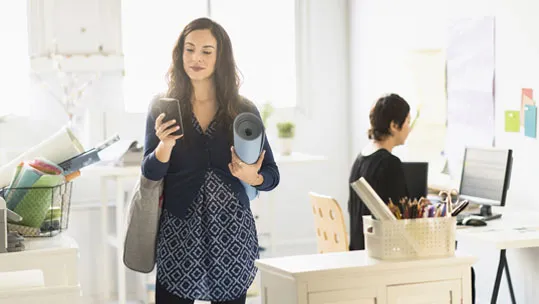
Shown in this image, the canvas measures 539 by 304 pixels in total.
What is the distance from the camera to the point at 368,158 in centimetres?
378

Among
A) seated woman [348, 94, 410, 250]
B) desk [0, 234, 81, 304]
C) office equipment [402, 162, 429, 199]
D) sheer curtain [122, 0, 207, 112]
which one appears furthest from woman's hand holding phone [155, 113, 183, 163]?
sheer curtain [122, 0, 207, 112]

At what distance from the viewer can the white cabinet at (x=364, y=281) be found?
2.45m

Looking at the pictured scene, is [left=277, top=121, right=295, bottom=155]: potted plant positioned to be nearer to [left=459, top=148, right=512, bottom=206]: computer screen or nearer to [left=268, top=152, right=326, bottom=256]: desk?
[left=268, top=152, right=326, bottom=256]: desk

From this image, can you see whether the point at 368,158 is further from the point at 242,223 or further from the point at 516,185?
the point at 242,223

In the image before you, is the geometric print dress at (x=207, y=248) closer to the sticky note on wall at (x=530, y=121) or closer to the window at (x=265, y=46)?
the sticky note on wall at (x=530, y=121)

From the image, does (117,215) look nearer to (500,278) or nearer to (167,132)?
(500,278)

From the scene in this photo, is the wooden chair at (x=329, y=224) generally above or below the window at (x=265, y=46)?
below

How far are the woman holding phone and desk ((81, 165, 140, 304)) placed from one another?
2347mm

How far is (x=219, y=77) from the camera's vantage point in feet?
8.15

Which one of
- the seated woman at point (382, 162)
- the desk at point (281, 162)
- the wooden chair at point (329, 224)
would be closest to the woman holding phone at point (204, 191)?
the seated woman at point (382, 162)

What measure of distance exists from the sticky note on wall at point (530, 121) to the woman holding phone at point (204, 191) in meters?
2.11

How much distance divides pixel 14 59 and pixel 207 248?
3.47 m

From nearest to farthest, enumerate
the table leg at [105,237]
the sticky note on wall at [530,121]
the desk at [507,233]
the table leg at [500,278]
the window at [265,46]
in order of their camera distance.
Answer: the desk at [507,233] → the table leg at [500,278] → the sticky note on wall at [530,121] → the table leg at [105,237] → the window at [265,46]

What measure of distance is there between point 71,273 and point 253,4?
12.9 ft
